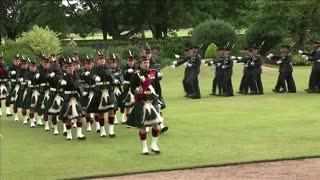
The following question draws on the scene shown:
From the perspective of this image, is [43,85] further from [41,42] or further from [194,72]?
[41,42]

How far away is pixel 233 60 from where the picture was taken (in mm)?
21641

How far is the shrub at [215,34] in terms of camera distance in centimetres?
3391

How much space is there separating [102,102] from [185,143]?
2266mm

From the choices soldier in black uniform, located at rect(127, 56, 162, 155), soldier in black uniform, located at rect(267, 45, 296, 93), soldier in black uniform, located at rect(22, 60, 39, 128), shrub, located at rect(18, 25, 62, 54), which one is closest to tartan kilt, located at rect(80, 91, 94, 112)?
soldier in black uniform, located at rect(22, 60, 39, 128)

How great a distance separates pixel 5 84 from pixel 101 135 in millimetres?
5359

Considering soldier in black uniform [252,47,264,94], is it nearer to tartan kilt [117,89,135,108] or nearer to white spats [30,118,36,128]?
tartan kilt [117,89,135,108]

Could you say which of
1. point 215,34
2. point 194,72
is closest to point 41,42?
point 215,34

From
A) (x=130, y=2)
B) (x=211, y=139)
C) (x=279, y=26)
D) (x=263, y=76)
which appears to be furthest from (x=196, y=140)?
(x=130, y=2)

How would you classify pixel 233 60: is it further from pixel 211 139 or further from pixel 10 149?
pixel 10 149

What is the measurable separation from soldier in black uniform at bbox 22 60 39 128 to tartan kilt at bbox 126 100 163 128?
4697 mm

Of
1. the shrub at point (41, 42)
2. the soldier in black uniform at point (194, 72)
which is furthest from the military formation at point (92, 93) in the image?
the shrub at point (41, 42)

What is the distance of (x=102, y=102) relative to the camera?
13156mm

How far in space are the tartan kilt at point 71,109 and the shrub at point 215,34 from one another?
2160 centimetres

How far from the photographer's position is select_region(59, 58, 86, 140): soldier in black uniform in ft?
42.2
